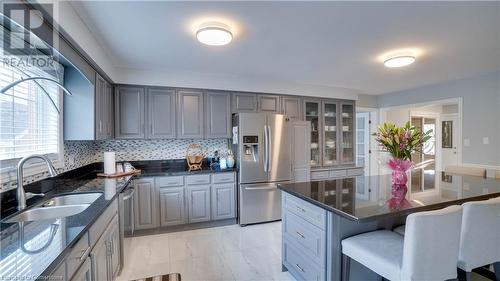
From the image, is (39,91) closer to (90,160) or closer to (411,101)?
(90,160)

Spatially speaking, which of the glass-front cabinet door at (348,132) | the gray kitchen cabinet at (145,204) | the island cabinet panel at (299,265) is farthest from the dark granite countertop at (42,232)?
the glass-front cabinet door at (348,132)

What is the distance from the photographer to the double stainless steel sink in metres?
1.52

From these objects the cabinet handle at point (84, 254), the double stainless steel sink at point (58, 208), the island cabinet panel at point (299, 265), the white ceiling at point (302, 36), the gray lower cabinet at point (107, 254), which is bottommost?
the island cabinet panel at point (299, 265)

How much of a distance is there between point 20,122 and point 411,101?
588 cm

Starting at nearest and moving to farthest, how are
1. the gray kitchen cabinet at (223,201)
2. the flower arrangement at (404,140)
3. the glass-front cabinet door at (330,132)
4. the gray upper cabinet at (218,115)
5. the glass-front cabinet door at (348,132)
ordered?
the flower arrangement at (404,140) < the gray kitchen cabinet at (223,201) < the gray upper cabinet at (218,115) < the glass-front cabinet door at (330,132) < the glass-front cabinet door at (348,132)

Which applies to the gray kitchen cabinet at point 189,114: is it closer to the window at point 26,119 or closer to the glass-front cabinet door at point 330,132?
the window at point 26,119

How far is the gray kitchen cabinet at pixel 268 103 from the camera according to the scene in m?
3.99

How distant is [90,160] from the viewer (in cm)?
→ 328

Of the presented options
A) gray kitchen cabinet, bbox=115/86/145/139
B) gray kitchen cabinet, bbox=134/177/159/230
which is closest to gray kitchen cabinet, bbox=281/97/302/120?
gray kitchen cabinet, bbox=115/86/145/139

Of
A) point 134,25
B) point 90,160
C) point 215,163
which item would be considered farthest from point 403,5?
point 90,160

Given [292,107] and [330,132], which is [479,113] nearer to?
[330,132]

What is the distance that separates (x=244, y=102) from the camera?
3883 mm

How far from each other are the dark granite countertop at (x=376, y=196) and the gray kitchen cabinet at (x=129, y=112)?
2.37 metres

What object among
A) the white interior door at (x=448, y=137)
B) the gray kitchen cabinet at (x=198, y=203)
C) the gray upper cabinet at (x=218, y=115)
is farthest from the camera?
the white interior door at (x=448, y=137)
